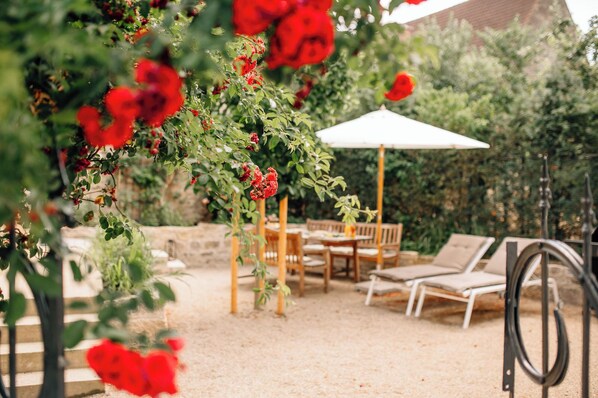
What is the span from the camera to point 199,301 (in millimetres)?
7227

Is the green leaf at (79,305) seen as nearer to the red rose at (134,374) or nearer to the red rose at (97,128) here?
the red rose at (134,374)

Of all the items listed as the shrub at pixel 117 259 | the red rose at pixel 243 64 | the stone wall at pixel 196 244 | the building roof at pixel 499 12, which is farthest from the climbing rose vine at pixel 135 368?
the building roof at pixel 499 12

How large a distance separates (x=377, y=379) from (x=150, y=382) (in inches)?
144

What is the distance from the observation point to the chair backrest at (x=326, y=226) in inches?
374

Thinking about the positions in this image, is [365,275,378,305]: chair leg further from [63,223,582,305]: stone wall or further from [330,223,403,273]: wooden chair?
[63,223,582,305]: stone wall

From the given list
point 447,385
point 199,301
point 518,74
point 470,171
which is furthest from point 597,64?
point 199,301

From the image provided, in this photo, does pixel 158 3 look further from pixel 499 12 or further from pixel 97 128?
pixel 499 12

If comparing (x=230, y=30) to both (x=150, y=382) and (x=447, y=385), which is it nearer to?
(x=150, y=382)

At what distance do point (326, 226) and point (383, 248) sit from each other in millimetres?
1430

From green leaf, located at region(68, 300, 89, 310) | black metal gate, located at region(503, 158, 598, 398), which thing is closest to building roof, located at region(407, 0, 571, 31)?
black metal gate, located at region(503, 158, 598, 398)

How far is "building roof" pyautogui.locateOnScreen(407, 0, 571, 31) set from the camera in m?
16.5

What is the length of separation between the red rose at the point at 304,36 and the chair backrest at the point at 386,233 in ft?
24.3

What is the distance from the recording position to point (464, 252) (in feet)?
23.6

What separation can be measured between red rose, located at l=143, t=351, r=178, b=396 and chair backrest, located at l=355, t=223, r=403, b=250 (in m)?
7.44
